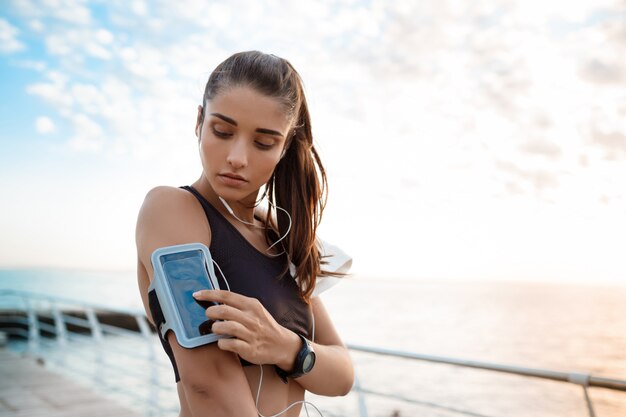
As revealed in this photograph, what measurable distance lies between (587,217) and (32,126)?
55.9 feet

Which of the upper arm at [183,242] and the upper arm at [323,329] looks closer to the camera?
the upper arm at [183,242]

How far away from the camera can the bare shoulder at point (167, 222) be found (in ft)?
2.93

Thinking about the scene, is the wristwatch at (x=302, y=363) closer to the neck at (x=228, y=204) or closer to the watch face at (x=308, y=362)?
the watch face at (x=308, y=362)

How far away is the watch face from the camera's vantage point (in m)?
0.96

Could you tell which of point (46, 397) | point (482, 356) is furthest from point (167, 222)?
point (482, 356)

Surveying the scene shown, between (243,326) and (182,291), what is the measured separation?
0.37 feet

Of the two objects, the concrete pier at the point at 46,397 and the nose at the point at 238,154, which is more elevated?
the nose at the point at 238,154

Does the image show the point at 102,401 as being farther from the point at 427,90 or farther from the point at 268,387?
the point at 427,90

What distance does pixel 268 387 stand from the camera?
38.8 inches

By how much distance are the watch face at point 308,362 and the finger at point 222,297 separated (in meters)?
0.22

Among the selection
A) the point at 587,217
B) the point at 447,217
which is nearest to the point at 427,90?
the point at 587,217

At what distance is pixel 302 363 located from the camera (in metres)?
0.96

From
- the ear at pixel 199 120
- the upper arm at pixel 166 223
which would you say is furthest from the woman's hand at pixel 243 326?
the ear at pixel 199 120

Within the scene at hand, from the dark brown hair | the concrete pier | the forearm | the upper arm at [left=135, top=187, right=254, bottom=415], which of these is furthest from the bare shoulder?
the concrete pier
